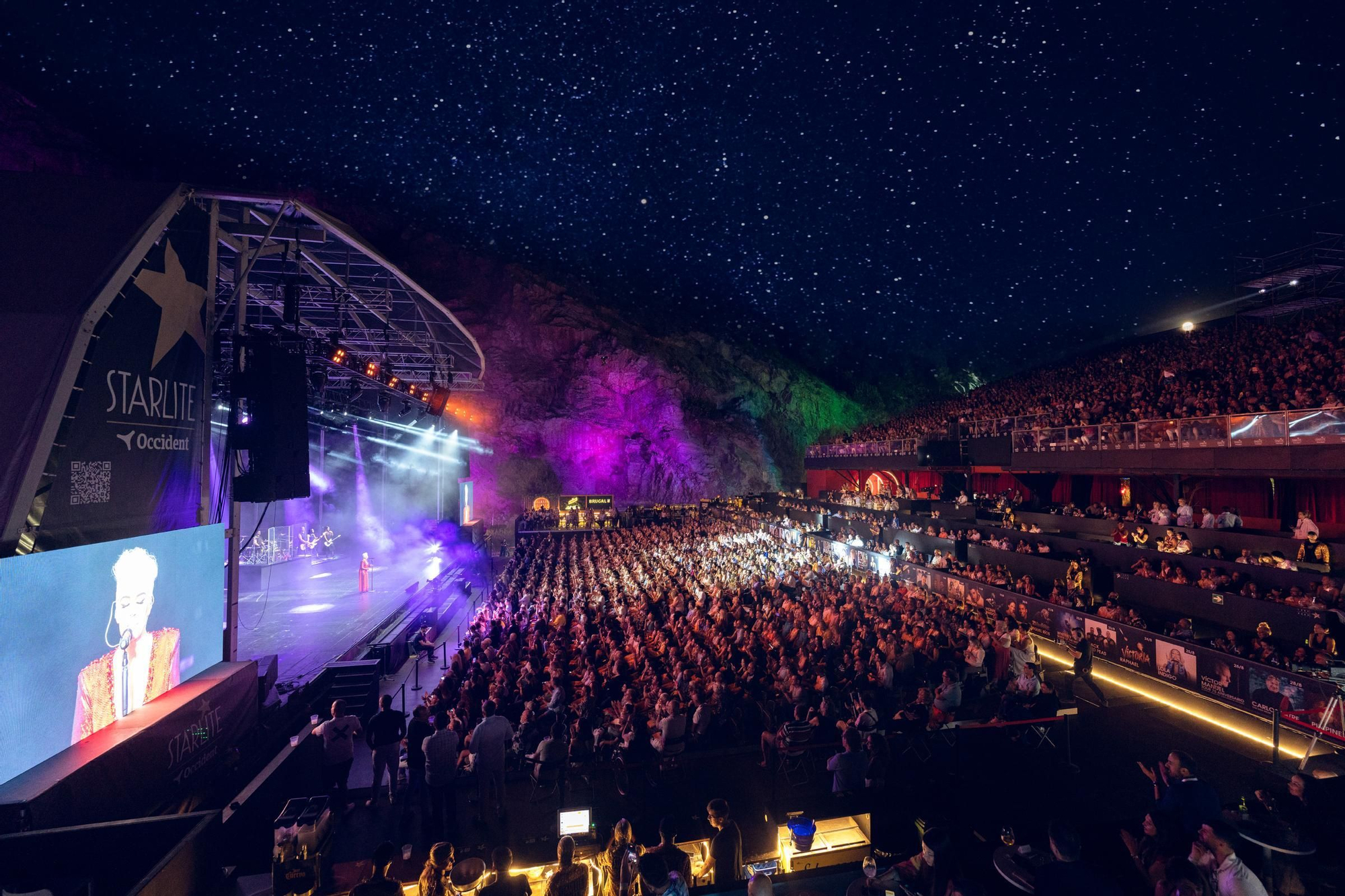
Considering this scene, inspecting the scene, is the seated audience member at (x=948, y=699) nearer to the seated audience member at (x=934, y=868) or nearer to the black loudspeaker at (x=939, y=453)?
the seated audience member at (x=934, y=868)

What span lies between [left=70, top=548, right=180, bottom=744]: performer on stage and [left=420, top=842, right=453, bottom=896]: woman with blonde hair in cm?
411

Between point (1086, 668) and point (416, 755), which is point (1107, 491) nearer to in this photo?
point (1086, 668)

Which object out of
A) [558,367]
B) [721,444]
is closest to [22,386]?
[558,367]

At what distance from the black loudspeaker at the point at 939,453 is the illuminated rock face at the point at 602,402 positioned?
67.4 feet

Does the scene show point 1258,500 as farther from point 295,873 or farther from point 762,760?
point 295,873

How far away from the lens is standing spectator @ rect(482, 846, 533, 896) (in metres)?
3.78

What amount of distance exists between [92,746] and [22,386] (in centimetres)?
344

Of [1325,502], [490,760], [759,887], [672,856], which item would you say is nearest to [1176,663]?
[1325,502]

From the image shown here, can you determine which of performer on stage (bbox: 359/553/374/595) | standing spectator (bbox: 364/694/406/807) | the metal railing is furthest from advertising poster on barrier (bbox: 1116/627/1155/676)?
performer on stage (bbox: 359/553/374/595)

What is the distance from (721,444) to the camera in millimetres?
42688

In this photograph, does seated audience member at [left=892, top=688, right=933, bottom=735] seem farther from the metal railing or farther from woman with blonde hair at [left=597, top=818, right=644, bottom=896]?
the metal railing

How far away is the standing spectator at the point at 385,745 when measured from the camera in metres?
6.38

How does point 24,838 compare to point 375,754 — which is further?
point 375,754

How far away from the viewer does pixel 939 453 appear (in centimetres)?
2238
